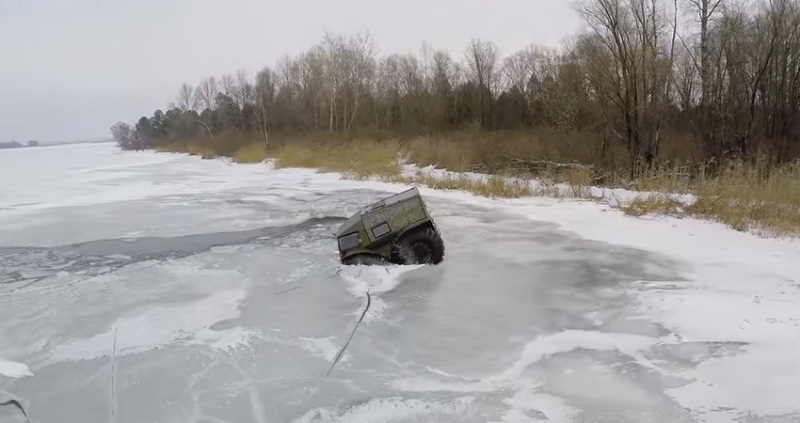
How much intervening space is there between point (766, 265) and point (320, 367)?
3.85 meters

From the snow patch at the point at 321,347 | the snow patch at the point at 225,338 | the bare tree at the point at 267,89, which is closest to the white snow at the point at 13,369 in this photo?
the snow patch at the point at 225,338

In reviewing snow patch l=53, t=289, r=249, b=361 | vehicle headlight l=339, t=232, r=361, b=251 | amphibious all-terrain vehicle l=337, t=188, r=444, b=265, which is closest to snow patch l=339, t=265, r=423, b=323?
amphibious all-terrain vehicle l=337, t=188, r=444, b=265

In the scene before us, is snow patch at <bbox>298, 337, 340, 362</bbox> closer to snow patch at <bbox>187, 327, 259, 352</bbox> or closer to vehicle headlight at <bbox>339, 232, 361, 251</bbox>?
snow patch at <bbox>187, 327, 259, 352</bbox>

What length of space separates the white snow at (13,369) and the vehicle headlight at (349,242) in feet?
8.38

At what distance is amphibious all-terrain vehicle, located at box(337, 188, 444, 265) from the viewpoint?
454 cm

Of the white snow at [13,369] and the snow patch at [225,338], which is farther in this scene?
the snow patch at [225,338]

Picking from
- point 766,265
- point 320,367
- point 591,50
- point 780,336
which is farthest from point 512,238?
point 591,50

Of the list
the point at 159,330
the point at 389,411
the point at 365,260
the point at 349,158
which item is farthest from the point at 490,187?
the point at 349,158

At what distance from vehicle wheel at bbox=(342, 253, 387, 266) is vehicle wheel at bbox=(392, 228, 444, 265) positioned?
0.14 meters

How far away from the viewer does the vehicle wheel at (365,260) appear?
4.58m

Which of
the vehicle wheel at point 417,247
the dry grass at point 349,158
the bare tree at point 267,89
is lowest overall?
the vehicle wheel at point 417,247

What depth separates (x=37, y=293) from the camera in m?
4.06

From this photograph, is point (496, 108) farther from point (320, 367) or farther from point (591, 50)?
point (320, 367)

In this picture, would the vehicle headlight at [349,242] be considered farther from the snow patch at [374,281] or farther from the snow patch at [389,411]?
the snow patch at [389,411]
